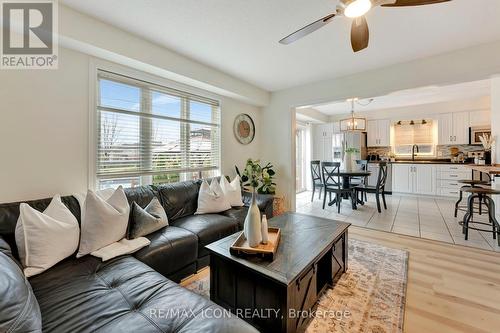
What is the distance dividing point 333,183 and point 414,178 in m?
2.88

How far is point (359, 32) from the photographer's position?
1.74m

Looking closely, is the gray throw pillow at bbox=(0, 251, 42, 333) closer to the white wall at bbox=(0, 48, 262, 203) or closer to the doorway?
the white wall at bbox=(0, 48, 262, 203)

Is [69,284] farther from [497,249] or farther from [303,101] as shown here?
[497,249]

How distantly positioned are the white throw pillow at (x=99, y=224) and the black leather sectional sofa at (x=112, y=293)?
0.11m

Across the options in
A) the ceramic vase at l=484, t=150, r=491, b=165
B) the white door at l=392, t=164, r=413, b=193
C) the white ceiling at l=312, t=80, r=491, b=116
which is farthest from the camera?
the white door at l=392, t=164, r=413, b=193

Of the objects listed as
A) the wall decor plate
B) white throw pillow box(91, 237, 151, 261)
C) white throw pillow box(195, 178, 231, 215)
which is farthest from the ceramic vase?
white throw pillow box(91, 237, 151, 261)

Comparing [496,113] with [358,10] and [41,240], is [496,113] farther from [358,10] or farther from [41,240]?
[41,240]

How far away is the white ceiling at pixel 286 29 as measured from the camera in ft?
6.30

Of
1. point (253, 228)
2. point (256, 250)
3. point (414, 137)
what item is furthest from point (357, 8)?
point (414, 137)

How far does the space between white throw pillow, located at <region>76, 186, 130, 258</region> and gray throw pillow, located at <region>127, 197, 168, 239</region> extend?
8cm

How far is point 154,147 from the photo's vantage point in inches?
114

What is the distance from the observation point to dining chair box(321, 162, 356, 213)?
14.8 feet

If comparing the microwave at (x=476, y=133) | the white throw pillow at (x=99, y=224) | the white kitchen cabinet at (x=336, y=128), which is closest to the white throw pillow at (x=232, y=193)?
the white throw pillow at (x=99, y=224)

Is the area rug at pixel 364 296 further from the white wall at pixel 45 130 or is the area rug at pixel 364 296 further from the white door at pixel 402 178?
the white door at pixel 402 178
